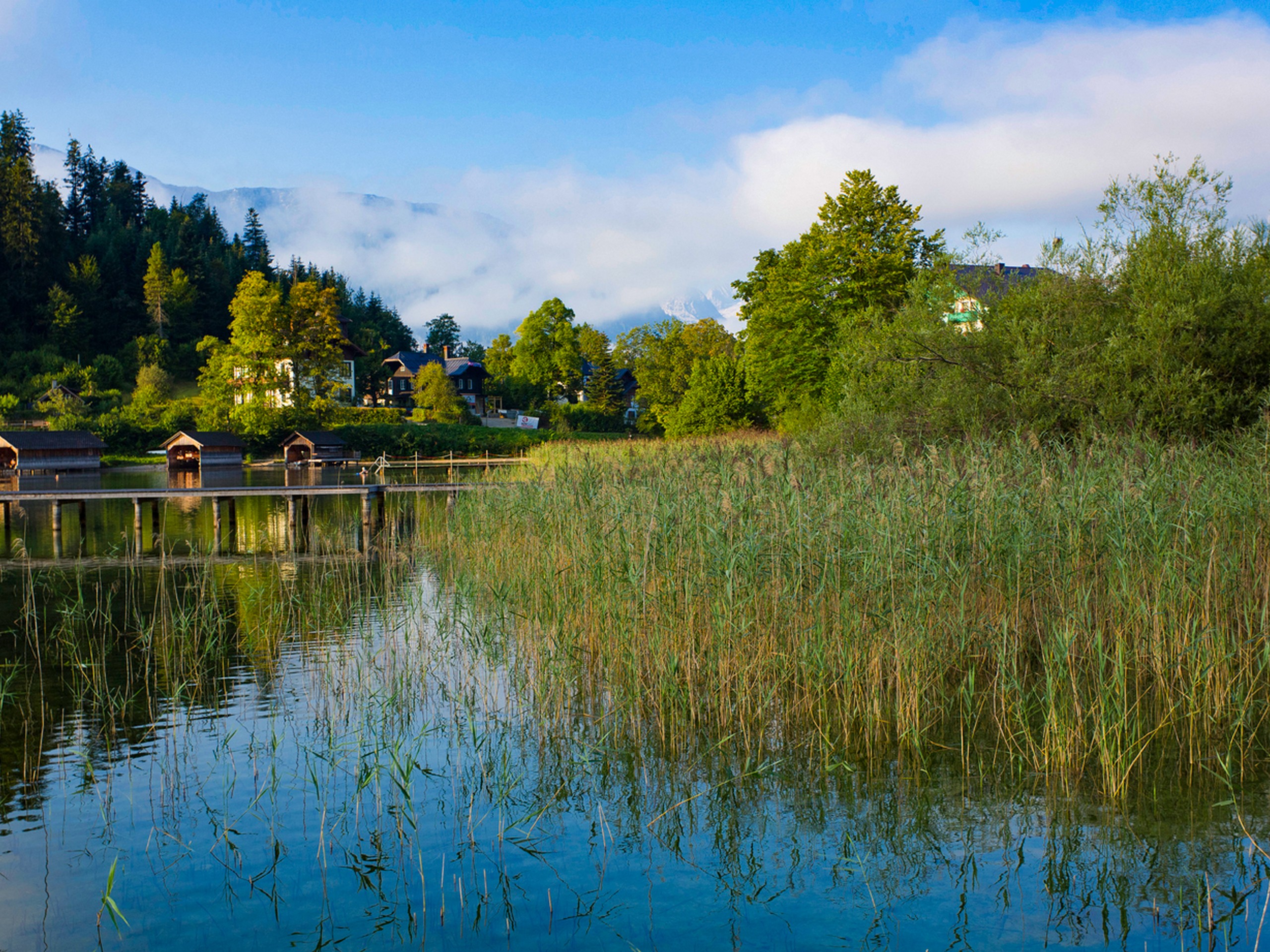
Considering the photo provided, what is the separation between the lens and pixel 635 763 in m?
5.84

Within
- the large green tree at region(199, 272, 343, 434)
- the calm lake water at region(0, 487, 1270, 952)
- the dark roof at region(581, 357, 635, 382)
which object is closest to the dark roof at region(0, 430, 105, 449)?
the large green tree at region(199, 272, 343, 434)

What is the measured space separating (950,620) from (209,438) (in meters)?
44.0

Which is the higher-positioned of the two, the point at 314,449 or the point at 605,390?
the point at 605,390

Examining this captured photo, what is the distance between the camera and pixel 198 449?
142 feet

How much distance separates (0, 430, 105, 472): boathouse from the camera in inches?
1458

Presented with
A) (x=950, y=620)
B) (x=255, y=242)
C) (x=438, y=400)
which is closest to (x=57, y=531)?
(x=950, y=620)

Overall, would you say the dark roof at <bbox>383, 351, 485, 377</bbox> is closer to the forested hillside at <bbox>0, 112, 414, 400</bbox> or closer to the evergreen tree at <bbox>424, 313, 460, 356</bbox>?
the forested hillside at <bbox>0, 112, 414, 400</bbox>

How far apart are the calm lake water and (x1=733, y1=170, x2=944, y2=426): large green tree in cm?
2516

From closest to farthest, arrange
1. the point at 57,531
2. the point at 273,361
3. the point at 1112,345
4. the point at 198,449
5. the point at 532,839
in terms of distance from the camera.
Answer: the point at 532,839 < the point at 1112,345 < the point at 57,531 < the point at 198,449 < the point at 273,361

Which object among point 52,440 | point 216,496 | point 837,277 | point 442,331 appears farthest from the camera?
point 442,331

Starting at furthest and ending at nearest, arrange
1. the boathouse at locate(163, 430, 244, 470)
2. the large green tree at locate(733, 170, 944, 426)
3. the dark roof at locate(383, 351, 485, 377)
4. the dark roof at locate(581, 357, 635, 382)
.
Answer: the dark roof at locate(581, 357, 635, 382), the dark roof at locate(383, 351, 485, 377), the boathouse at locate(163, 430, 244, 470), the large green tree at locate(733, 170, 944, 426)

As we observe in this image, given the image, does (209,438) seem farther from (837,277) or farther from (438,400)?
(837,277)

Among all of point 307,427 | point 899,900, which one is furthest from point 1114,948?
point 307,427

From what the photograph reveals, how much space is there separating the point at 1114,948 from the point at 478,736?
13.7 ft
